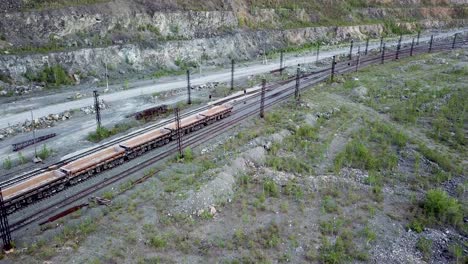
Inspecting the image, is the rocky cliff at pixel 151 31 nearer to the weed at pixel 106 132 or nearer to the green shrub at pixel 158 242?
the weed at pixel 106 132

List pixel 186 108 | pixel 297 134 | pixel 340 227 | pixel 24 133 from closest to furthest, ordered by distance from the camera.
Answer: pixel 340 227, pixel 297 134, pixel 24 133, pixel 186 108

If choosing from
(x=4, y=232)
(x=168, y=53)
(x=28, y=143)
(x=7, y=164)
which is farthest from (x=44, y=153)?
(x=168, y=53)

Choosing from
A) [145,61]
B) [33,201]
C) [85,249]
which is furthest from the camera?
[145,61]

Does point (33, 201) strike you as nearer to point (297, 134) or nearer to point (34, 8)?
point (297, 134)

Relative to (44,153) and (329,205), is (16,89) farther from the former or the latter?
(329,205)

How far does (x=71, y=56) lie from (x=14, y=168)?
18.6m

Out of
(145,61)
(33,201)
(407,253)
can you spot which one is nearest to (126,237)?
(33,201)

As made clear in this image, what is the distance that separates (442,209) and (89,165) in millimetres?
15436

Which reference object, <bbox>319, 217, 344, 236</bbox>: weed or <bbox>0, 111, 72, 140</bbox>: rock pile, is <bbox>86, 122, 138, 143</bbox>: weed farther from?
<bbox>319, 217, 344, 236</bbox>: weed

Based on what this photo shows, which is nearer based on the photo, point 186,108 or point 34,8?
point 186,108

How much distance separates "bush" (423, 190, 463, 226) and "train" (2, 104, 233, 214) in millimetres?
13487

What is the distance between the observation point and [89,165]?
18.3 m

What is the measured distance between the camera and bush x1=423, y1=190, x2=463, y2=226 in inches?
618

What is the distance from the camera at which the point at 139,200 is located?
1622 centimetres
